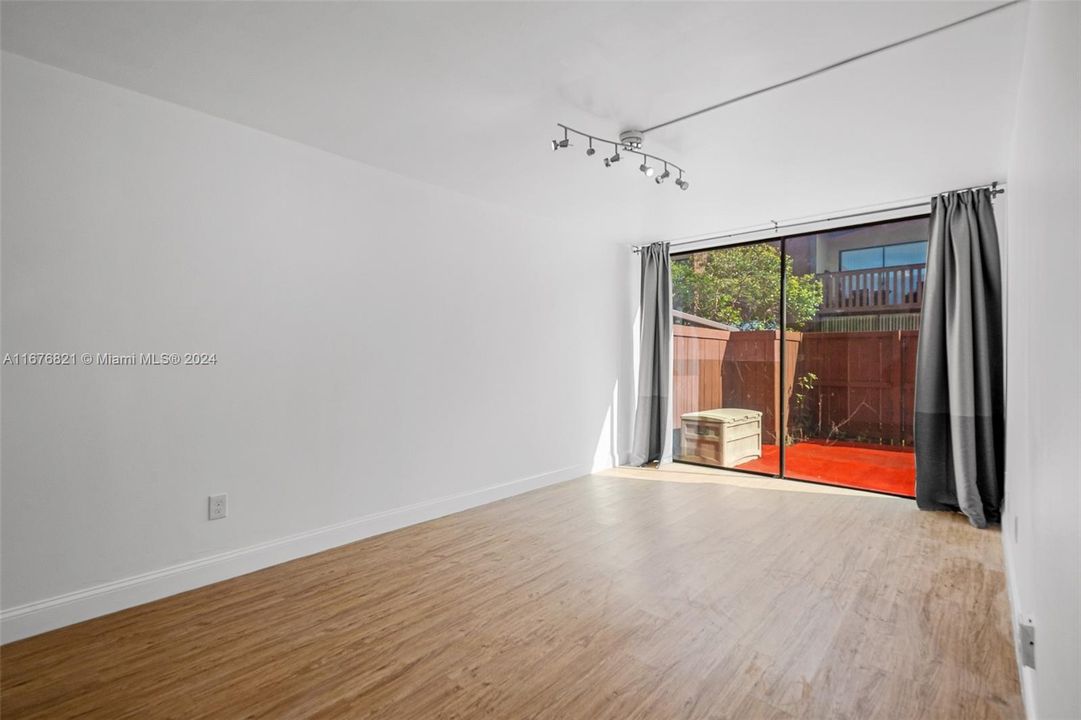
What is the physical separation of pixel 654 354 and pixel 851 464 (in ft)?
6.75

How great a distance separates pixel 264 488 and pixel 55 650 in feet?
3.45

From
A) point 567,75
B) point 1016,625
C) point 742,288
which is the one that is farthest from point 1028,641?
point 742,288

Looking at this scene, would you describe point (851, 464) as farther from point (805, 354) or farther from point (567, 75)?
point (567, 75)

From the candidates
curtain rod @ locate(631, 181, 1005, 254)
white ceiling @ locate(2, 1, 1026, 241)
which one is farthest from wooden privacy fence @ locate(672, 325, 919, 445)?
white ceiling @ locate(2, 1, 1026, 241)

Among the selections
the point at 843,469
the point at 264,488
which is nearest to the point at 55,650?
the point at 264,488

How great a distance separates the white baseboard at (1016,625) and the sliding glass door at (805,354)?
1248mm

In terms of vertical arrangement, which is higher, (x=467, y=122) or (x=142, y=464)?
(x=467, y=122)

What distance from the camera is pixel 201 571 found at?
2820 millimetres

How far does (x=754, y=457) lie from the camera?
5383 mm

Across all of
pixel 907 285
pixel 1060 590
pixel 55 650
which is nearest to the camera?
pixel 1060 590

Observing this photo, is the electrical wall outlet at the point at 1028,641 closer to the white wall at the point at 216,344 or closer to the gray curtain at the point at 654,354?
the white wall at the point at 216,344

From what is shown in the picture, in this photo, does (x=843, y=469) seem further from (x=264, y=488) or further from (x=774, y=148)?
(x=264, y=488)

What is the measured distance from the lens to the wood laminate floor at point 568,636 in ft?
6.24

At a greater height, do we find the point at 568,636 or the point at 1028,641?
the point at 1028,641
